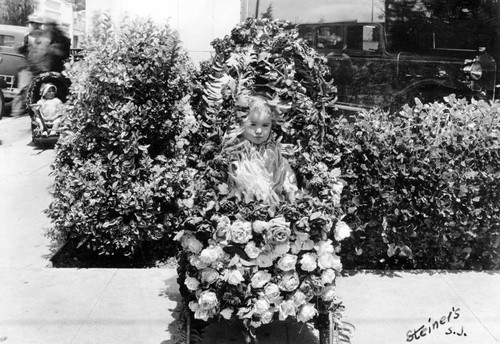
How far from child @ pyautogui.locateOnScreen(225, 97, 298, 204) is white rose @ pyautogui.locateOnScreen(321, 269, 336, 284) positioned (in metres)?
0.56

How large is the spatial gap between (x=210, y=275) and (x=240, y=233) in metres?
0.33

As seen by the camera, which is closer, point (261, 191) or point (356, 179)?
point (261, 191)

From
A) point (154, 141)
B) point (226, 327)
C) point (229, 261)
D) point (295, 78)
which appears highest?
point (295, 78)

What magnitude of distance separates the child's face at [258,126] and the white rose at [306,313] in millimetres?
1181

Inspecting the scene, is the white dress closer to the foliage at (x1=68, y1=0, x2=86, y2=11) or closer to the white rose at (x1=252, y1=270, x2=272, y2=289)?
the white rose at (x1=252, y1=270, x2=272, y2=289)

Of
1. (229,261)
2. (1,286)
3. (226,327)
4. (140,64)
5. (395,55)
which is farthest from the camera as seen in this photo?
(395,55)

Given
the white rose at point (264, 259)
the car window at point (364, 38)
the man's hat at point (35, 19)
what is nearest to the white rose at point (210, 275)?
the white rose at point (264, 259)

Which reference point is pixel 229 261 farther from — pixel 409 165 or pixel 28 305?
pixel 409 165

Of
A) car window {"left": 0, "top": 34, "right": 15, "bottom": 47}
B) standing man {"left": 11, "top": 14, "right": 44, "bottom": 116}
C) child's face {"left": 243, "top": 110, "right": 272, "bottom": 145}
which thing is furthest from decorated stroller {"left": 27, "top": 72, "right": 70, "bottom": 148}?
child's face {"left": 243, "top": 110, "right": 272, "bottom": 145}

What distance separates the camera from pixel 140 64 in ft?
16.5

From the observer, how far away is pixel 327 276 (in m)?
3.25

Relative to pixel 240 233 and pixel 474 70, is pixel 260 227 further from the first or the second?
pixel 474 70

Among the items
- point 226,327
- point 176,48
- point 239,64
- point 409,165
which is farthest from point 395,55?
point 226,327

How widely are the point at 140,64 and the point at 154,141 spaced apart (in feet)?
2.59
